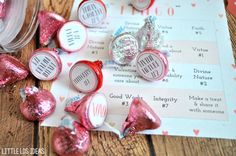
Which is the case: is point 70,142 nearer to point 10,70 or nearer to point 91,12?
point 10,70

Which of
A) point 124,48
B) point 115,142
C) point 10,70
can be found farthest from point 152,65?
point 10,70

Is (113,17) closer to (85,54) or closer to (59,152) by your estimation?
(85,54)

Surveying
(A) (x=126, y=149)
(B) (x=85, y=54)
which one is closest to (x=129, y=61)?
(B) (x=85, y=54)

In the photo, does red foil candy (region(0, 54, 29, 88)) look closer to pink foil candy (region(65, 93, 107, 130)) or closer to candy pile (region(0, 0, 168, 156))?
candy pile (region(0, 0, 168, 156))

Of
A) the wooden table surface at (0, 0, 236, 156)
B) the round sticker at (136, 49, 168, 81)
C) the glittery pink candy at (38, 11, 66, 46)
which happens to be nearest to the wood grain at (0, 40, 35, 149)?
the wooden table surface at (0, 0, 236, 156)

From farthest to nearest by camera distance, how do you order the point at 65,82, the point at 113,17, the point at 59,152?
1. the point at 113,17
2. the point at 65,82
3. the point at 59,152

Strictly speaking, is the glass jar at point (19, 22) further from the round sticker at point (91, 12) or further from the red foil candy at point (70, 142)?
the red foil candy at point (70, 142)
